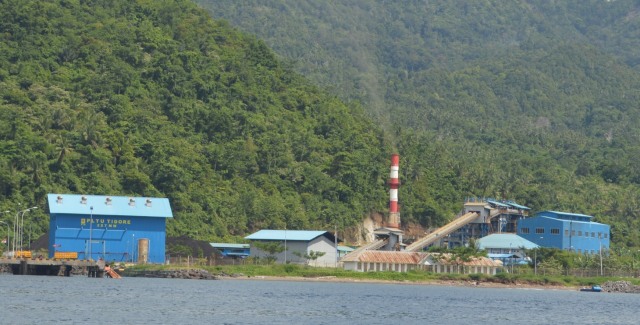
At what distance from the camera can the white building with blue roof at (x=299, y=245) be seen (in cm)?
14238

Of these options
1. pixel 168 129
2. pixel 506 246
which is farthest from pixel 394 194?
pixel 168 129

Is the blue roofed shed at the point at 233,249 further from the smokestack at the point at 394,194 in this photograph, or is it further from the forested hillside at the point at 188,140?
the smokestack at the point at 394,194

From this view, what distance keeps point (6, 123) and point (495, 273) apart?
2399 inches

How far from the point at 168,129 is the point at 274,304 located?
83333 millimetres

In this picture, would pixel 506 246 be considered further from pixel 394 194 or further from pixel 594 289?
pixel 594 289

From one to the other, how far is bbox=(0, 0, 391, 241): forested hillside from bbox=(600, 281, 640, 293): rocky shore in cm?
4080

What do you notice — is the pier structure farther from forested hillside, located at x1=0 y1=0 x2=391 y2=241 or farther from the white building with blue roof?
the white building with blue roof

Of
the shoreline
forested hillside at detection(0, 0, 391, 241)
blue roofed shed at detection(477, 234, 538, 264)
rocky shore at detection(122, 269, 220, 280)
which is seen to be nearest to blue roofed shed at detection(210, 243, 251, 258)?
forested hillside at detection(0, 0, 391, 241)

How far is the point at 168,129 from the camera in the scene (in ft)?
553

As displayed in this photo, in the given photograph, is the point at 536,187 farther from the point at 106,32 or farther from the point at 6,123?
the point at 6,123

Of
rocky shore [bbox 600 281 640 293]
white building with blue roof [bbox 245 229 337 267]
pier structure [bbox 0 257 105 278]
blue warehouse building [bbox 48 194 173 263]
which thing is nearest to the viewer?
pier structure [bbox 0 257 105 278]

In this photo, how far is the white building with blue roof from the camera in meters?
142

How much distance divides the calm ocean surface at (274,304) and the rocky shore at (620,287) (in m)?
11.3

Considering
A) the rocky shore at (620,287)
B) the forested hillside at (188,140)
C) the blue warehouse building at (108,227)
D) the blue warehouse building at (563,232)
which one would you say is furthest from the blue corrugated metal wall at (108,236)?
the blue warehouse building at (563,232)
